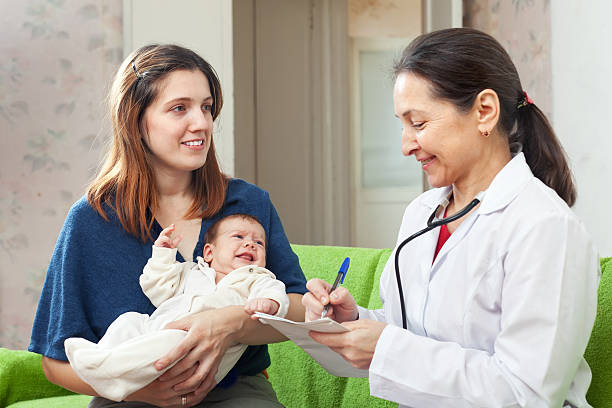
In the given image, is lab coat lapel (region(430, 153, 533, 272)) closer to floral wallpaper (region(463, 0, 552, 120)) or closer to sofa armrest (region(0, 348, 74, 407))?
sofa armrest (region(0, 348, 74, 407))

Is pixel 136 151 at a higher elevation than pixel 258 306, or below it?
higher

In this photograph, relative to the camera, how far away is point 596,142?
2719mm

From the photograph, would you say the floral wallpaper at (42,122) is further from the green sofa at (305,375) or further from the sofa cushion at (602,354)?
the sofa cushion at (602,354)

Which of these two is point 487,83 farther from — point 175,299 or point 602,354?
point 175,299

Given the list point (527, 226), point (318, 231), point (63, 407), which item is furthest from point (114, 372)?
point (318, 231)

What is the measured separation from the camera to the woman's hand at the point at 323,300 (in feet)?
4.53

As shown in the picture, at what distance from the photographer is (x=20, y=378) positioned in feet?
6.72

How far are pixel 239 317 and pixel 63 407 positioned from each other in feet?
2.47

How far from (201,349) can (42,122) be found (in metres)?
2.40

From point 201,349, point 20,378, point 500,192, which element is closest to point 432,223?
point 500,192

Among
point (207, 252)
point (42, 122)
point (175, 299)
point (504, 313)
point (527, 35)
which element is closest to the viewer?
point (504, 313)

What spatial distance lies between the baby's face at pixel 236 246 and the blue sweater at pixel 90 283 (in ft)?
0.16

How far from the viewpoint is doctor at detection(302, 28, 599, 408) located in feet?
3.68

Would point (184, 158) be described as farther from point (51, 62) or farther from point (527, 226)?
point (51, 62)
